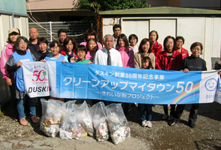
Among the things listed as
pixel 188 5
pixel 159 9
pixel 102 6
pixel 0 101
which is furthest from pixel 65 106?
pixel 188 5

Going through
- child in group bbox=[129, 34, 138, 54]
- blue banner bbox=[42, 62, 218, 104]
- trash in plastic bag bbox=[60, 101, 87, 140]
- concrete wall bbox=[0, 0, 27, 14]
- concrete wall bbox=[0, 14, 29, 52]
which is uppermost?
concrete wall bbox=[0, 0, 27, 14]

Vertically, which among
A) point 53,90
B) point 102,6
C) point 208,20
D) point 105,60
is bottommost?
point 53,90

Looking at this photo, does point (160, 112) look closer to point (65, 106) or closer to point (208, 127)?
point (208, 127)

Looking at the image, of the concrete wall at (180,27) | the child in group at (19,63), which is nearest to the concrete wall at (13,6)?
the child in group at (19,63)

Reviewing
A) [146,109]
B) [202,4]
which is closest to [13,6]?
[146,109]

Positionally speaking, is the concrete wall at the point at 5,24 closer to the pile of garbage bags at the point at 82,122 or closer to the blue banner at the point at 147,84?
the blue banner at the point at 147,84

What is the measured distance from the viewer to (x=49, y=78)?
14.4 feet

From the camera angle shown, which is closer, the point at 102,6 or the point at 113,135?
the point at 113,135

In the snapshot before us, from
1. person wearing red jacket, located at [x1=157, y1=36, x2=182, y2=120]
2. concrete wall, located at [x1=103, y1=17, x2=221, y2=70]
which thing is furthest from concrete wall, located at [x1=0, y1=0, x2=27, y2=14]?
person wearing red jacket, located at [x1=157, y1=36, x2=182, y2=120]

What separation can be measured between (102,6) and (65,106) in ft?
27.9

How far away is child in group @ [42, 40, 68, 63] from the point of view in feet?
14.4

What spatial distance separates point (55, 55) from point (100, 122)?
1.69m

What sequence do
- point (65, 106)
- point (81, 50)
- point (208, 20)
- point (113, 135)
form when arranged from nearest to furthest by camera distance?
point (113, 135) < point (65, 106) < point (81, 50) < point (208, 20)

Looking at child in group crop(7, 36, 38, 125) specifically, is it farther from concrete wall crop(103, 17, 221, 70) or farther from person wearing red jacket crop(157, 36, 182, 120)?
concrete wall crop(103, 17, 221, 70)
